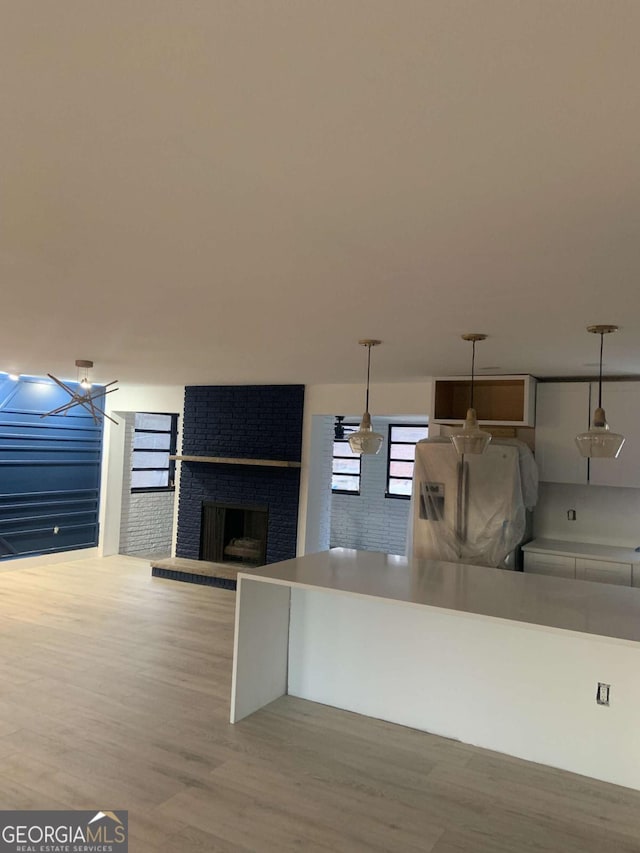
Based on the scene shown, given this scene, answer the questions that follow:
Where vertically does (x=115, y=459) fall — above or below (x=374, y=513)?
above

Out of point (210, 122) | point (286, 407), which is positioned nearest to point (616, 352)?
point (210, 122)

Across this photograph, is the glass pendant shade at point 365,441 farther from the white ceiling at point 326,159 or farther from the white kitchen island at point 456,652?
the white ceiling at point 326,159

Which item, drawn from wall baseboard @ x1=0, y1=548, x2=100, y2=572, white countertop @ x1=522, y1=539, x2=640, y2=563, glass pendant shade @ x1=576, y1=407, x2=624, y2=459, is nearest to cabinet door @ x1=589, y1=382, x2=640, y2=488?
white countertop @ x1=522, y1=539, x2=640, y2=563

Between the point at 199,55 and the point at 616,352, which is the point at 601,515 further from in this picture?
the point at 199,55

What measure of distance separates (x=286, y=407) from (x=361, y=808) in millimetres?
4431

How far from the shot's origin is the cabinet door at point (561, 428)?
15.4ft

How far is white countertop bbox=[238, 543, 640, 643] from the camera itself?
8.68 feet

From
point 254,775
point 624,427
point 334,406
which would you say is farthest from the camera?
point 334,406

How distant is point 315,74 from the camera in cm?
105

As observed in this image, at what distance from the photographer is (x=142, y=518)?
849 cm

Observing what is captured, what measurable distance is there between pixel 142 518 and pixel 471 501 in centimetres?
537

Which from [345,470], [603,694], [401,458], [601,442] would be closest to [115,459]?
[345,470]

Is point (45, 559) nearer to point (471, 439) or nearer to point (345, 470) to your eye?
point (345, 470)

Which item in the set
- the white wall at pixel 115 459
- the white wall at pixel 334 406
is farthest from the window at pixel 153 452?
the white wall at pixel 334 406
